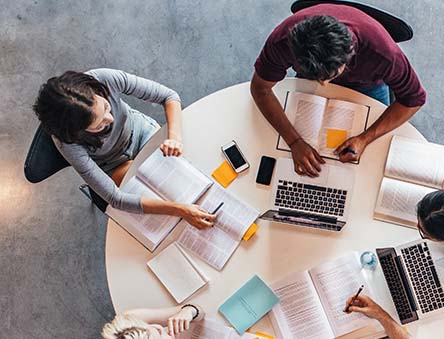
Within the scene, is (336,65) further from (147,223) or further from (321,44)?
(147,223)

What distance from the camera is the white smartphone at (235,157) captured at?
6.14ft

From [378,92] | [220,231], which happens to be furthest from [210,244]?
[378,92]

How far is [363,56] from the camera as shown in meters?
1.68

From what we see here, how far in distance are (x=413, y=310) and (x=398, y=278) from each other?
0.11 m

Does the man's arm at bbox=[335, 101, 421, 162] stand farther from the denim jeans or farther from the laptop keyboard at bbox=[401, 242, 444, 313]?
the laptop keyboard at bbox=[401, 242, 444, 313]

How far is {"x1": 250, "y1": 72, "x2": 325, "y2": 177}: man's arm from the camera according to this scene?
6.01ft

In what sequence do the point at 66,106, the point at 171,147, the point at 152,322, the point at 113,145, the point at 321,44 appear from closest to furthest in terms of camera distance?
the point at 321,44, the point at 66,106, the point at 152,322, the point at 171,147, the point at 113,145

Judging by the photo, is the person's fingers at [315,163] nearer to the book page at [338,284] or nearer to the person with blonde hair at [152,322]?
the book page at [338,284]

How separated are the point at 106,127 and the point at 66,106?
229 millimetres

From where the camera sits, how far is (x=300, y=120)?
188cm

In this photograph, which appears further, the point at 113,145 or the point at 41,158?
the point at 113,145

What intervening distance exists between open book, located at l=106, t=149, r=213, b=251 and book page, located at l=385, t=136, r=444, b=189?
24.4 inches

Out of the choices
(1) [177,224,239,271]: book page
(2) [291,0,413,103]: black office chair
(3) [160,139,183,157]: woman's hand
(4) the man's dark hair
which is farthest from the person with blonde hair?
(2) [291,0,413,103]: black office chair

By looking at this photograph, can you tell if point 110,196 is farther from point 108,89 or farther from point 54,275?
point 54,275
